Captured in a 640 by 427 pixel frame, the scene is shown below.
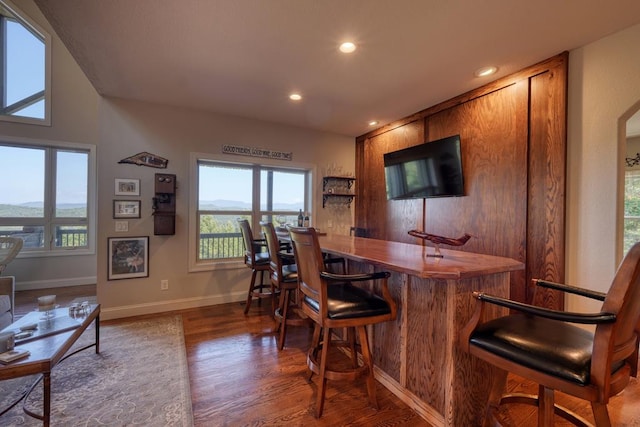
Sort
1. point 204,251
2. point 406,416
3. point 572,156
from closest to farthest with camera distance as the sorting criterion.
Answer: point 406,416 < point 572,156 < point 204,251

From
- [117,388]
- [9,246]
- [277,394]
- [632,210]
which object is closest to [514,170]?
[277,394]

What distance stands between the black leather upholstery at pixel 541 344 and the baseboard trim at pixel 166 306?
3246 millimetres

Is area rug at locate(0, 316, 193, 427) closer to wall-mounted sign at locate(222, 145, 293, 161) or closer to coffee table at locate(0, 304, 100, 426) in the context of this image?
coffee table at locate(0, 304, 100, 426)

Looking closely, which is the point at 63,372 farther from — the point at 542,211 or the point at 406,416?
the point at 542,211

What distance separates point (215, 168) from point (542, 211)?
3.81 meters

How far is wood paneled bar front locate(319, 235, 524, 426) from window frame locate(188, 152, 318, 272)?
254 centimetres

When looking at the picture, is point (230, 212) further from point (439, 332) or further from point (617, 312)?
point (617, 312)

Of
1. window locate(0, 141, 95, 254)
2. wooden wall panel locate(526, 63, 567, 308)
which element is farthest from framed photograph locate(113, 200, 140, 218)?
wooden wall panel locate(526, 63, 567, 308)

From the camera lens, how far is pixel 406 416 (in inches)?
65.2

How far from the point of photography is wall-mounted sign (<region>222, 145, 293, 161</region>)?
3.80 m

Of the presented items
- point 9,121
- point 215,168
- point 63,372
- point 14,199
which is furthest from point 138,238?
point 9,121

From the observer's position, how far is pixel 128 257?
328 centimetres

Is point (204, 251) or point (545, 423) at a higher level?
point (204, 251)

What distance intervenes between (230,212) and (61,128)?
3.35 meters
